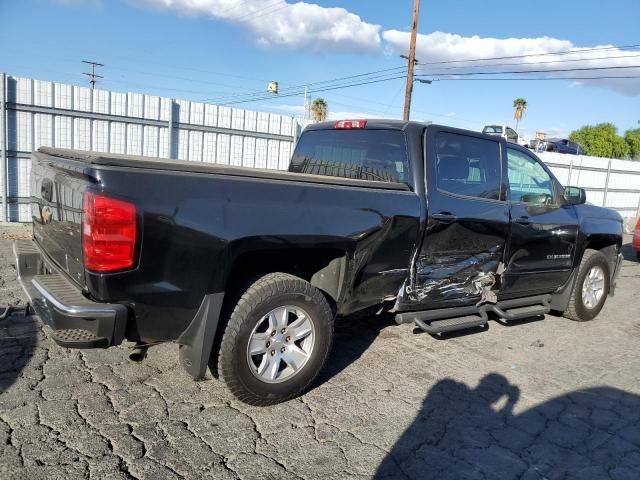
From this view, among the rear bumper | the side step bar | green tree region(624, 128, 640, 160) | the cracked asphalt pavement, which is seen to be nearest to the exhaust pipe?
the cracked asphalt pavement

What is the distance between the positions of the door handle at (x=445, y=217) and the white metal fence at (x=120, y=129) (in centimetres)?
712

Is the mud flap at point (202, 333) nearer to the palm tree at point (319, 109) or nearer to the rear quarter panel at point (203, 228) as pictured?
the rear quarter panel at point (203, 228)

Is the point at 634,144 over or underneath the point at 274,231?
over

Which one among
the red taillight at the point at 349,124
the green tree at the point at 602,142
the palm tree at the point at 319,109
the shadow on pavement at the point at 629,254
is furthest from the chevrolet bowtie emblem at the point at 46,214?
the green tree at the point at 602,142

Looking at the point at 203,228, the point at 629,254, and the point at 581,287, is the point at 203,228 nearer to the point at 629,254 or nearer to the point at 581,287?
the point at 581,287

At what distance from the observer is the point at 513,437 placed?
3.17 metres

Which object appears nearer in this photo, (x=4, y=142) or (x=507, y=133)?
(x=4, y=142)

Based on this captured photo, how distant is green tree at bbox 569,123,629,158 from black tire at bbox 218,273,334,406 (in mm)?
62277

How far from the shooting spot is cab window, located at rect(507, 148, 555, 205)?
4.78 m

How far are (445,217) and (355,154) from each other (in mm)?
984

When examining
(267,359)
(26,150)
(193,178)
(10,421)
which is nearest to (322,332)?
(267,359)

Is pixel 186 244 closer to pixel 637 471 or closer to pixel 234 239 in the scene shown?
pixel 234 239

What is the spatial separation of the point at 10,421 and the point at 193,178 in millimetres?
1783

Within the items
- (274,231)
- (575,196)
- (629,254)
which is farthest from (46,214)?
(629,254)
